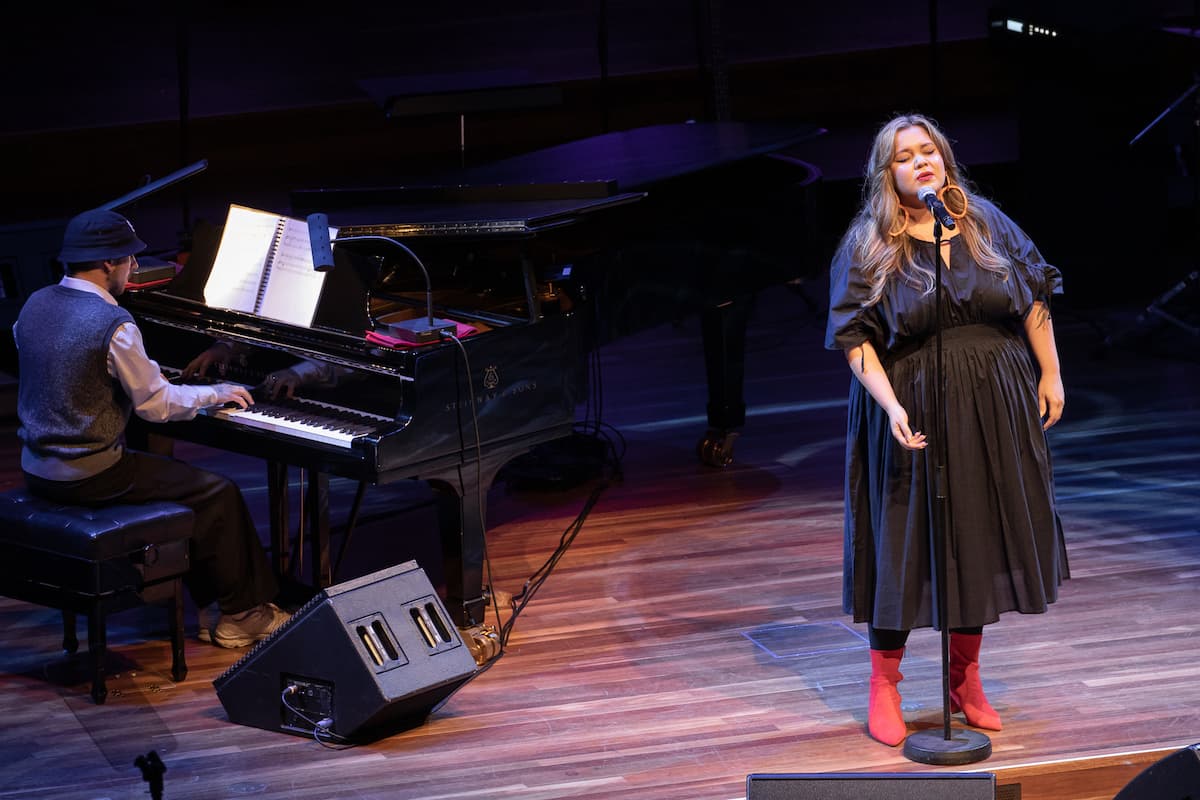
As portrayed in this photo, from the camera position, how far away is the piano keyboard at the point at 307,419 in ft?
14.6

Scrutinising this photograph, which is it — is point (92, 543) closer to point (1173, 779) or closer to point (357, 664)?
point (357, 664)

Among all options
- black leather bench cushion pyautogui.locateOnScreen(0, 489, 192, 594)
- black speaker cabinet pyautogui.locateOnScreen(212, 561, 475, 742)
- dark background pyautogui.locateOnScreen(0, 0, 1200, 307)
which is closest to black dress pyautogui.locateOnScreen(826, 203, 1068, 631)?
black speaker cabinet pyautogui.locateOnScreen(212, 561, 475, 742)

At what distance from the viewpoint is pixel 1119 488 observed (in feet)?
19.0

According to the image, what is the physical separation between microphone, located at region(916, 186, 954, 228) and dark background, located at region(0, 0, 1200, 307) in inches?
196

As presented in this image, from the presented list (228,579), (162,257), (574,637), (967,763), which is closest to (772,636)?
(574,637)

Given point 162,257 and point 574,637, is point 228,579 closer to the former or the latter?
point 574,637

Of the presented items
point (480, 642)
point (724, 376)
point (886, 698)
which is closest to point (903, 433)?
point (886, 698)

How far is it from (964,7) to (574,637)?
20.6 feet

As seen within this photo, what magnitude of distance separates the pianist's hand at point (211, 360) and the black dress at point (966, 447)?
78.4 inches

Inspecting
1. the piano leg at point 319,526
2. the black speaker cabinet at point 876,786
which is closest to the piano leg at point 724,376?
the piano leg at point 319,526

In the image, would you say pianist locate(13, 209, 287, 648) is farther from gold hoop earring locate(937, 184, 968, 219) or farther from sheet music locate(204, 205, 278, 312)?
gold hoop earring locate(937, 184, 968, 219)

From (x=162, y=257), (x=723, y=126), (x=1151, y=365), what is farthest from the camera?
(x=1151, y=365)

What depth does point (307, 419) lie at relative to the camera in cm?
457

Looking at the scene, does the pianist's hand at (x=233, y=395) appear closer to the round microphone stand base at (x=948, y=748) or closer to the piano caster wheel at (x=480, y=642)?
the piano caster wheel at (x=480, y=642)
